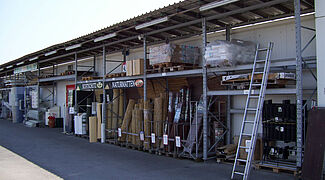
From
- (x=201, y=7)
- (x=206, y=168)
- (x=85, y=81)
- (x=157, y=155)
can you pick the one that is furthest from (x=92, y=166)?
(x=85, y=81)

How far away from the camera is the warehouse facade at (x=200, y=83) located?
8297 millimetres

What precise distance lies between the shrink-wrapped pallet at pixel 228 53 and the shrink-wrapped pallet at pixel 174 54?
1.57 metres

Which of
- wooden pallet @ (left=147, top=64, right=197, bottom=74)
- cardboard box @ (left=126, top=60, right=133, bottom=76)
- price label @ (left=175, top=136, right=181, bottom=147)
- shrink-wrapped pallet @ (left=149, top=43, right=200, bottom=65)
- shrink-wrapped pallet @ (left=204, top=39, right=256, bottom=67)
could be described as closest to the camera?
shrink-wrapped pallet @ (left=204, top=39, right=256, bottom=67)

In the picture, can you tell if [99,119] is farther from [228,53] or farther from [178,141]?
[228,53]

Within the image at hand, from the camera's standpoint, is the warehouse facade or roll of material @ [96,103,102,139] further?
roll of material @ [96,103,102,139]

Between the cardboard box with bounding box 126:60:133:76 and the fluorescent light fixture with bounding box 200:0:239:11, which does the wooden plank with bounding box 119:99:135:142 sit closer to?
the cardboard box with bounding box 126:60:133:76

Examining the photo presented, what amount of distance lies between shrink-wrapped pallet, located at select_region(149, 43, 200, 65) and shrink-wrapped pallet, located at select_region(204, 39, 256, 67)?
5.15ft

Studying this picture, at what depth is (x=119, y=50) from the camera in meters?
15.9

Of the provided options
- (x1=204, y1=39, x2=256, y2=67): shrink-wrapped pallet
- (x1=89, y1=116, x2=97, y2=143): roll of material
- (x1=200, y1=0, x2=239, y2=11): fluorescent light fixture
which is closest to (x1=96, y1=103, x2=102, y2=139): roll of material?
(x1=89, y1=116, x2=97, y2=143): roll of material

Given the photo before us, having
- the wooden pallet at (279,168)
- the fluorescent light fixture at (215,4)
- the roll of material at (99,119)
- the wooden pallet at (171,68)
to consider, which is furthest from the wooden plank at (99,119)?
the wooden pallet at (279,168)

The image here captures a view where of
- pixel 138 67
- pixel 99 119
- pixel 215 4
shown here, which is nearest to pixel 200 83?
pixel 138 67

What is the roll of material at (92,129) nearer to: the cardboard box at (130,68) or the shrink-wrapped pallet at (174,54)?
the cardboard box at (130,68)

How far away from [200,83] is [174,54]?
182cm

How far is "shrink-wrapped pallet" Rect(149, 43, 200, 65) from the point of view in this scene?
10562mm
